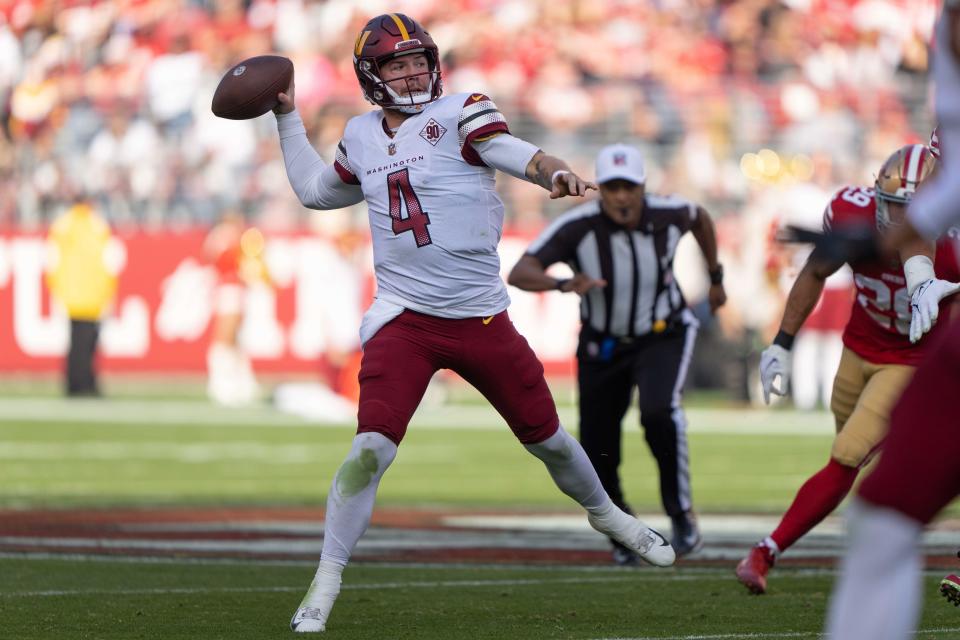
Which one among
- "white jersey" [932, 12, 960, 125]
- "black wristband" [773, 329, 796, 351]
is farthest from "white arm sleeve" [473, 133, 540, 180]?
"white jersey" [932, 12, 960, 125]

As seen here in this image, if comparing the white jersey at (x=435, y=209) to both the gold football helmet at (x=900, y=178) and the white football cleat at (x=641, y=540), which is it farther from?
the gold football helmet at (x=900, y=178)

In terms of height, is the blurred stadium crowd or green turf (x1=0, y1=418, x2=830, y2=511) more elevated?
the blurred stadium crowd

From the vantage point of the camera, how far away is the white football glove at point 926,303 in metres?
5.55

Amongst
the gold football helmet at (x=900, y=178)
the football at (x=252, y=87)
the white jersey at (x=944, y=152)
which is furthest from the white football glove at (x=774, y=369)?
the white jersey at (x=944, y=152)

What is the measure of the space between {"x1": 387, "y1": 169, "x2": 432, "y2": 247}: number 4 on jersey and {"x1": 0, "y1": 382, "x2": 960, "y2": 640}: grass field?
4.08ft

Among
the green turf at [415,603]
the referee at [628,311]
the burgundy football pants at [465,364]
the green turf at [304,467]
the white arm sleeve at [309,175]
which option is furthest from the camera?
the green turf at [304,467]

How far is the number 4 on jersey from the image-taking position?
580 cm

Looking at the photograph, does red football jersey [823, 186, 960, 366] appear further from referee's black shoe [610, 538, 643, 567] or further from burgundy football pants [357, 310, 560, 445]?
referee's black shoe [610, 538, 643, 567]

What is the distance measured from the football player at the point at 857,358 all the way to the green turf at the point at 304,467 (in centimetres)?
372

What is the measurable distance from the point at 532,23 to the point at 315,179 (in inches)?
648

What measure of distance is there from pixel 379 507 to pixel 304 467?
8.32ft

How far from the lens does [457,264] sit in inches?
229

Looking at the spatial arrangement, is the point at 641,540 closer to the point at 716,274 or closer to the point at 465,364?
the point at 465,364

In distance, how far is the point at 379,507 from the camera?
33.8 ft
